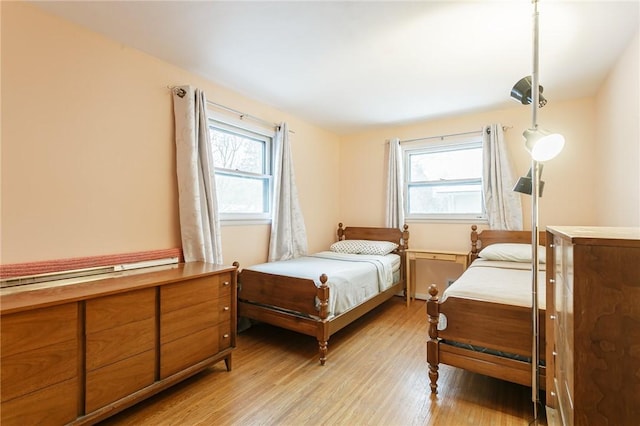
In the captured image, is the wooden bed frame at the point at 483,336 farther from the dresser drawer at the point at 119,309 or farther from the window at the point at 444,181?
the window at the point at 444,181

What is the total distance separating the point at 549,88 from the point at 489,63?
96 cm

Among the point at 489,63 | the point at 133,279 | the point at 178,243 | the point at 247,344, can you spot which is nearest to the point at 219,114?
the point at 178,243

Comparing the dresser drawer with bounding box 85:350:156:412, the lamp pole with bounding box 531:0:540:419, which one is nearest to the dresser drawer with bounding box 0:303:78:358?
the dresser drawer with bounding box 85:350:156:412

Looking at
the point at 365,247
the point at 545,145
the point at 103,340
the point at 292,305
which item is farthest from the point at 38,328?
the point at 365,247

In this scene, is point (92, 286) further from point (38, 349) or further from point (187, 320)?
point (187, 320)

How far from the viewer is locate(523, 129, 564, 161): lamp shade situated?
142 cm

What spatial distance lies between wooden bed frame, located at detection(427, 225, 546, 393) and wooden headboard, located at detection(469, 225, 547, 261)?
1824mm

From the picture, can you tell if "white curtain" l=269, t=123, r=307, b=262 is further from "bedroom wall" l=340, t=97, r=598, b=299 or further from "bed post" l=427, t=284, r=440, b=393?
"bed post" l=427, t=284, r=440, b=393

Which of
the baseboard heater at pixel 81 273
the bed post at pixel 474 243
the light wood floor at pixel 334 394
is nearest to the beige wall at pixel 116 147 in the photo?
the baseboard heater at pixel 81 273

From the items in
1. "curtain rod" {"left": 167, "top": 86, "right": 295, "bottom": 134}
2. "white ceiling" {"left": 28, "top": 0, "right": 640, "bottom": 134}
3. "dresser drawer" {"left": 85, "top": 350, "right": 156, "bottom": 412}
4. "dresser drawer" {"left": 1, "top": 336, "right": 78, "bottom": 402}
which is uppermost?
"white ceiling" {"left": 28, "top": 0, "right": 640, "bottom": 134}

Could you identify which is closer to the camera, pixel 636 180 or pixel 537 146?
pixel 537 146

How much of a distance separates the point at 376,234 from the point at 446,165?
4.13ft

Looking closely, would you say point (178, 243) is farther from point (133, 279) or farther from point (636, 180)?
point (636, 180)

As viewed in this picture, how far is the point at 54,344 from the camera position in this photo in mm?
1382
